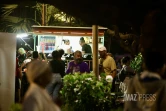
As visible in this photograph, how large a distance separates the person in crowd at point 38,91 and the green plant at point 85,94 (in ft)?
14.8

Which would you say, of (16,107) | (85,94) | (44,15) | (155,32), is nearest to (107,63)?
(85,94)

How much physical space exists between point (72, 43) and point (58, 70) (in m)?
5.11

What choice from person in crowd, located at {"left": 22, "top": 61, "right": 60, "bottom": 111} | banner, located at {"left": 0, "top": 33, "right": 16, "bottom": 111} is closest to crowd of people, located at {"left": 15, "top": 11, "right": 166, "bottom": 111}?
person in crowd, located at {"left": 22, "top": 61, "right": 60, "bottom": 111}

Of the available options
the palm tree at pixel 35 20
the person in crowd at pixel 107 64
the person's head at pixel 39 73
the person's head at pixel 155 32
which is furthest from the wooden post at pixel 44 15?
the person's head at pixel 39 73

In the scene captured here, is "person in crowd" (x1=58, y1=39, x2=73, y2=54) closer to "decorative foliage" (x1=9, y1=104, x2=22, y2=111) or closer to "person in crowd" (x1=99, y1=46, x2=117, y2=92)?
"person in crowd" (x1=99, y1=46, x2=117, y2=92)

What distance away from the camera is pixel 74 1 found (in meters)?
5.98

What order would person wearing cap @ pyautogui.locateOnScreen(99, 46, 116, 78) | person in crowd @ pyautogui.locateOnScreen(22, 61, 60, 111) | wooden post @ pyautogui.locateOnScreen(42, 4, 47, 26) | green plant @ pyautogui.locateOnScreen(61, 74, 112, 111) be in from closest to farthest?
person in crowd @ pyautogui.locateOnScreen(22, 61, 60, 111) < green plant @ pyautogui.locateOnScreen(61, 74, 112, 111) < person wearing cap @ pyautogui.locateOnScreen(99, 46, 116, 78) < wooden post @ pyautogui.locateOnScreen(42, 4, 47, 26)

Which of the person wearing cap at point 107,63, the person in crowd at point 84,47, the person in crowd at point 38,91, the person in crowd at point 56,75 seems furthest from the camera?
the person in crowd at point 84,47

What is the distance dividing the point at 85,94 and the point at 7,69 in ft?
7.72

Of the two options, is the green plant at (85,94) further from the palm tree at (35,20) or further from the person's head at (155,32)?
the palm tree at (35,20)

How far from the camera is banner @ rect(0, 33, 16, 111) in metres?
10.2

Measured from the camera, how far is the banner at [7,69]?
33.6 feet

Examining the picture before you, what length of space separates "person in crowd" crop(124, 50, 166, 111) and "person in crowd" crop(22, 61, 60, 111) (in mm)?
1022

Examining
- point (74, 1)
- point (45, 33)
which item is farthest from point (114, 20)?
point (45, 33)
